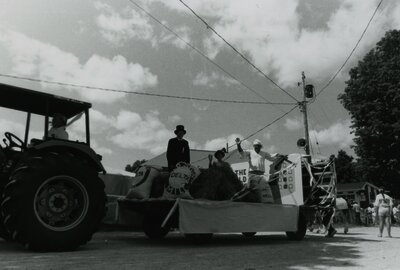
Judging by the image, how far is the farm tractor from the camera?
19.9ft

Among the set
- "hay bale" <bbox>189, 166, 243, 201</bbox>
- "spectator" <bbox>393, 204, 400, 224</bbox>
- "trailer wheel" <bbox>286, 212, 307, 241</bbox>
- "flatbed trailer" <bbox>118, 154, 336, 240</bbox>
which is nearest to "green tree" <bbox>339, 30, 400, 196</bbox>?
"spectator" <bbox>393, 204, 400, 224</bbox>

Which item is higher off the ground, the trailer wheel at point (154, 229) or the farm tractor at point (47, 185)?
the farm tractor at point (47, 185)

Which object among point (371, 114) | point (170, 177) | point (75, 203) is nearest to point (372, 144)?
point (371, 114)

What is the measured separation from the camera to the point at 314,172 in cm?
1140

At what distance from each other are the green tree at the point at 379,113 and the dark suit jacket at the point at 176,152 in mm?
23060

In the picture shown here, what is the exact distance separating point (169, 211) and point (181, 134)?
5.96 ft

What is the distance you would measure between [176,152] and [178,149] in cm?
8

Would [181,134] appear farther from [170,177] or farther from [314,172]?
[314,172]

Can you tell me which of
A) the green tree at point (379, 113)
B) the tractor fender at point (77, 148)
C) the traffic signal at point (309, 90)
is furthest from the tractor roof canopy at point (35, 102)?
the green tree at point (379, 113)

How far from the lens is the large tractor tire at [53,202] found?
19.8ft

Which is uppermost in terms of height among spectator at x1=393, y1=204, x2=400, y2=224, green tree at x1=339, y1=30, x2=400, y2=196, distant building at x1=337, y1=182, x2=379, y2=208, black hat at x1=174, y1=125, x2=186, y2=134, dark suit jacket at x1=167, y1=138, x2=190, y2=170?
green tree at x1=339, y1=30, x2=400, y2=196

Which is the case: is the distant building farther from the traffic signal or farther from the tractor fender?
the tractor fender

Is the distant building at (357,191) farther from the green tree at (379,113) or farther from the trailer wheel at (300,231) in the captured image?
the trailer wheel at (300,231)

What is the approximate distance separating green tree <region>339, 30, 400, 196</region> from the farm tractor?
25.8m
